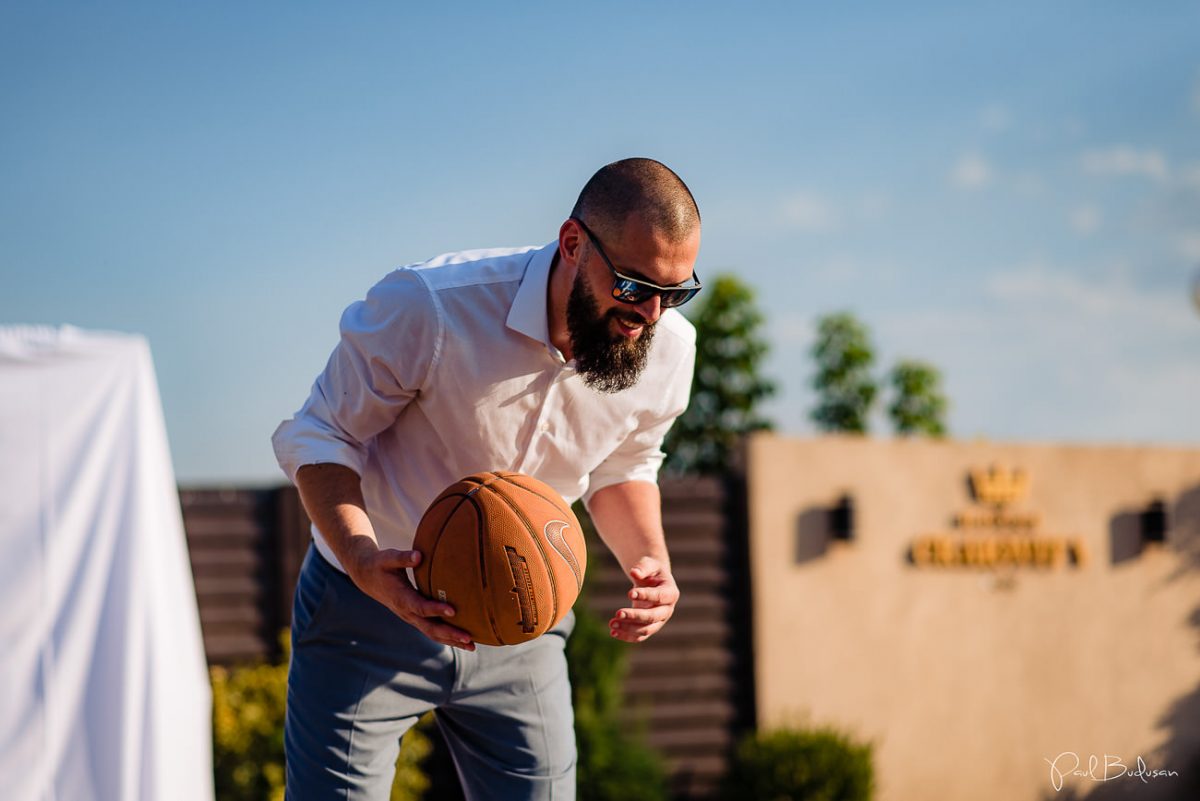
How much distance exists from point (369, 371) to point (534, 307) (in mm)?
366

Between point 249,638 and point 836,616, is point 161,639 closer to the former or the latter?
point 249,638

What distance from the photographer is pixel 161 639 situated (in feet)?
13.8

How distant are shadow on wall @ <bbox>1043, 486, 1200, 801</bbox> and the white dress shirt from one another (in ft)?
28.9

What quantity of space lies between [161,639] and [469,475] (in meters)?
1.97

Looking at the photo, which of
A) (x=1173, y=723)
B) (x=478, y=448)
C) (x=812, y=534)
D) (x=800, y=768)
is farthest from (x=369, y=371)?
(x=1173, y=723)

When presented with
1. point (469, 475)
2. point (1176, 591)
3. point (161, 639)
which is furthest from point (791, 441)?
point (469, 475)

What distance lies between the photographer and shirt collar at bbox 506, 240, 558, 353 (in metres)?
2.69

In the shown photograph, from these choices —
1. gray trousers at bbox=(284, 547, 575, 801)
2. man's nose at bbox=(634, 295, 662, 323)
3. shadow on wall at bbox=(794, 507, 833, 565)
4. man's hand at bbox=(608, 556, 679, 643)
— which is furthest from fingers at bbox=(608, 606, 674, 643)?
shadow on wall at bbox=(794, 507, 833, 565)

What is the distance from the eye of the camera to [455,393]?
2.69 m

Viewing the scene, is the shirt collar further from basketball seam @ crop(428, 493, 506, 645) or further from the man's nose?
basketball seam @ crop(428, 493, 506, 645)

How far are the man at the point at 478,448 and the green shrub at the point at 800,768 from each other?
548cm

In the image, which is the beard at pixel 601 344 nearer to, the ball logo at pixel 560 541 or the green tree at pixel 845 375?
the ball logo at pixel 560 541

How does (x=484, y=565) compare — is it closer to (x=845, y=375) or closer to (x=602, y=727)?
(x=602, y=727)
